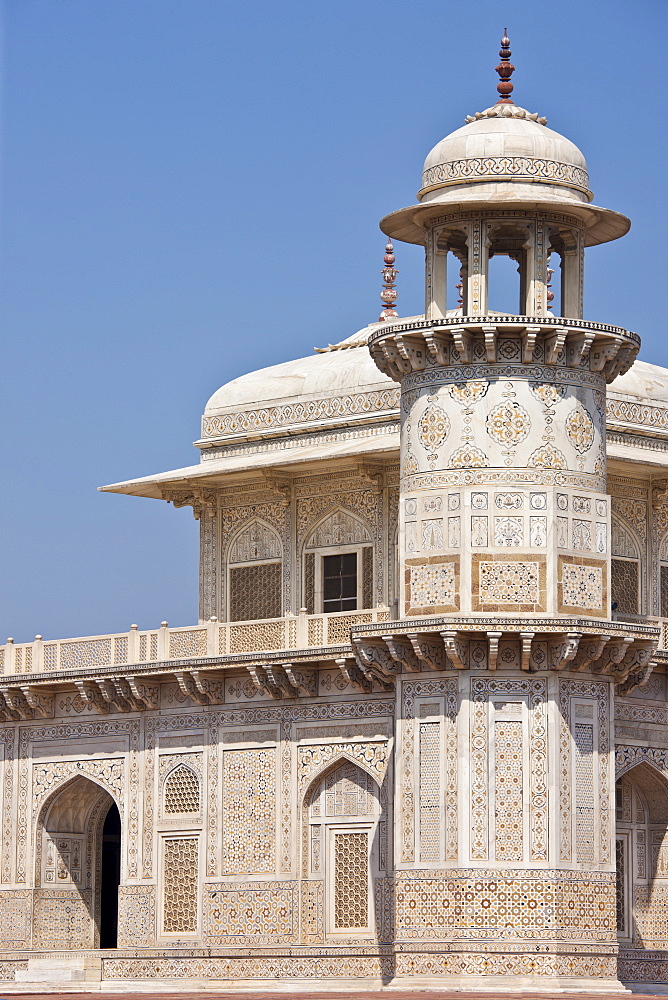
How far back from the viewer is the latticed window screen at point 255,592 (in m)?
34.0

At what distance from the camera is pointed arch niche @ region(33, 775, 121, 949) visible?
3462 centimetres

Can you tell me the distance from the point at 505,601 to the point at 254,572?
6.66m

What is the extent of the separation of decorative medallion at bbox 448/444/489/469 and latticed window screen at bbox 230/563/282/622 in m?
5.73

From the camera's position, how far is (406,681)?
29.1 metres

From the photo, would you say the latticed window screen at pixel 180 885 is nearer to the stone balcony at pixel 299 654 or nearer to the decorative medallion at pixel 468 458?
the stone balcony at pixel 299 654

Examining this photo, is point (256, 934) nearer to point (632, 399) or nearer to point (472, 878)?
point (472, 878)

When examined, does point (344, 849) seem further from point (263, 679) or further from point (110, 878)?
point (110, 878)

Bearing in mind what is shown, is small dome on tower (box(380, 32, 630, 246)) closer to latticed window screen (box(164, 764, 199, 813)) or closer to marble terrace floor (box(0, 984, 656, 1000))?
latticed window screen (box(164, 764, 199, 813))

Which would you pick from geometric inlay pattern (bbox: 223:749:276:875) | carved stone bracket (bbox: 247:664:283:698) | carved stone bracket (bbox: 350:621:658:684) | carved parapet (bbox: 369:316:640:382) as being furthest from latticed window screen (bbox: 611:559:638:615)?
geometric inlay pattern (bbox: 223:749:276:875)

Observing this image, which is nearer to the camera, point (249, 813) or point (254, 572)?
point (249, 813)

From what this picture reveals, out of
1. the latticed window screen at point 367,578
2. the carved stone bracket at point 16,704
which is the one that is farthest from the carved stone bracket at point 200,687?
the carved stone bracket at point 16,704

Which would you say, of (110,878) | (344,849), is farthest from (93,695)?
(344,849)

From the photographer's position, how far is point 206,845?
3266 cm

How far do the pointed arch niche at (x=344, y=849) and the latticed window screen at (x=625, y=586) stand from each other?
425cm
